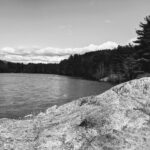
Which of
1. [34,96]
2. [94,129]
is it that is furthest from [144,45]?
[94,129]

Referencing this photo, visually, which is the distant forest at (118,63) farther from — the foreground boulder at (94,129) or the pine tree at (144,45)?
the foreground boulder at (94,129)

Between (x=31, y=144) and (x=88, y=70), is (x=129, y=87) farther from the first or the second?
(x=88, y=70)

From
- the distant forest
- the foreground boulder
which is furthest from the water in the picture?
the foreground boulder

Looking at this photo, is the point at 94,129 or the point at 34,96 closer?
the point at 94,129

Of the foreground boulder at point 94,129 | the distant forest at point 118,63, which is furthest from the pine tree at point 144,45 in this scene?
the foreground boulder at point 94,129

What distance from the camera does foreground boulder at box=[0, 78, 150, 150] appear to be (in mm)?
5848

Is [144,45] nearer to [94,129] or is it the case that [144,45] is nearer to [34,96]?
[34,96]

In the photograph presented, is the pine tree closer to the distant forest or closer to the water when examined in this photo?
the distant forest

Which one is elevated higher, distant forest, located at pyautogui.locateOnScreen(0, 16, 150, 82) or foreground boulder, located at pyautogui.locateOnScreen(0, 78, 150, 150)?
distant forest, located at pyautogui.locateOnScreen(0, 16, 150, 82)

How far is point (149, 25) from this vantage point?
38062 millimetres

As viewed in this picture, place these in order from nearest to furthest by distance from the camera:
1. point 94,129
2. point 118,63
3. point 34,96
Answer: point 94,129, point 34,96, point 118,63

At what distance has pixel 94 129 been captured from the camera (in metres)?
6.38

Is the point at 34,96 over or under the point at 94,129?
under

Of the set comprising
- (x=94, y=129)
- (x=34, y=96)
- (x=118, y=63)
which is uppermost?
(x=118, y=63)
